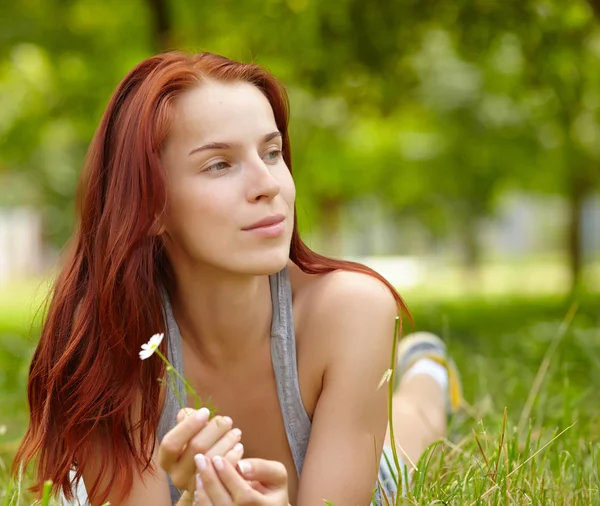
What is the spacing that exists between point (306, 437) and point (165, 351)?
1.42 feet

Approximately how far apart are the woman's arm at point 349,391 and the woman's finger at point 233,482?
0.37m

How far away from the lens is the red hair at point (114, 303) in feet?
6.08

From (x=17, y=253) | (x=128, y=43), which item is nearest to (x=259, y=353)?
(x=128, y=43)

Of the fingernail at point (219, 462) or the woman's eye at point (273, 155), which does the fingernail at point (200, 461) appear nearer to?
the fingernail at point (219, 462)

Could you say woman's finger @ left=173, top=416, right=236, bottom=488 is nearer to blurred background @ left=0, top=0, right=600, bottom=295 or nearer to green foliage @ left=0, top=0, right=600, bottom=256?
blurred background @ left=0, top=0, right=600, bottom=295

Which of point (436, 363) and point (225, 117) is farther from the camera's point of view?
point (436, 363)

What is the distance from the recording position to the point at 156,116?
185cm

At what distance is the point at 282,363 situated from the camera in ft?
6.89

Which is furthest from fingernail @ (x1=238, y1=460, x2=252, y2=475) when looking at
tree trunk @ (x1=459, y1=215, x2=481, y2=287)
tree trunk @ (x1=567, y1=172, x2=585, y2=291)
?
tree trunk @ (x1=459, y1=215, x2=481, y2=287)

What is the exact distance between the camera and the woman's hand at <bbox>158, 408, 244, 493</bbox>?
1.46m

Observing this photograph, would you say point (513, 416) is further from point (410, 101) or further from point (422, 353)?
point (410, 101)

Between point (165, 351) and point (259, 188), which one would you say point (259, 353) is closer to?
point (165, 351)

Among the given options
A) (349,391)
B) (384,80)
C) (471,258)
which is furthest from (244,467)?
(471,258)

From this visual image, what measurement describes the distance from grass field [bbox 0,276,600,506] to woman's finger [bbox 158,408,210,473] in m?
0.46
